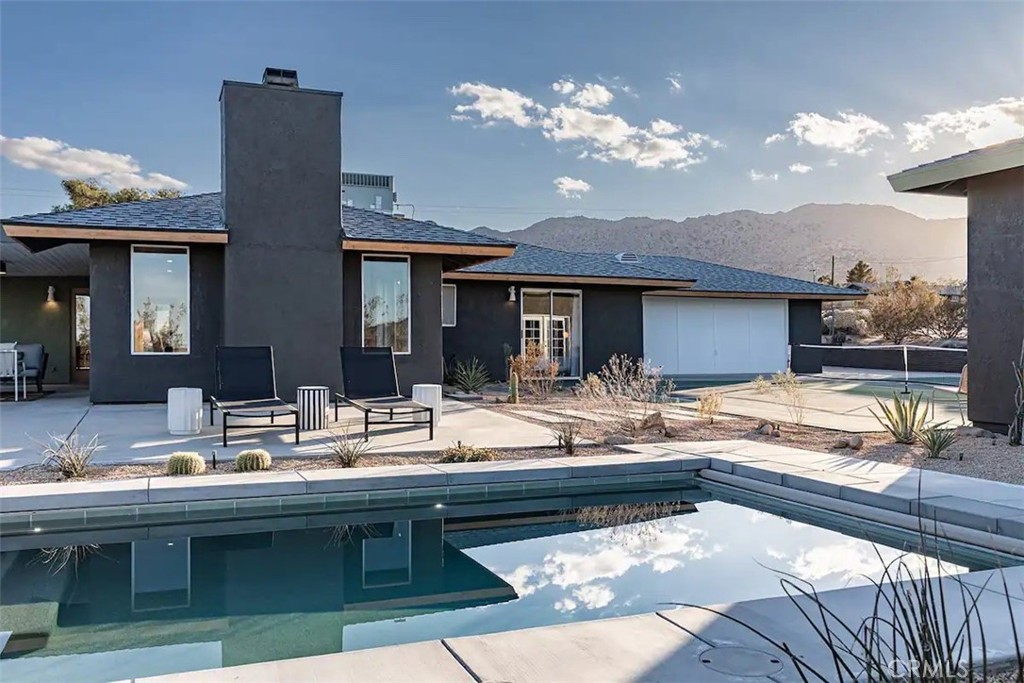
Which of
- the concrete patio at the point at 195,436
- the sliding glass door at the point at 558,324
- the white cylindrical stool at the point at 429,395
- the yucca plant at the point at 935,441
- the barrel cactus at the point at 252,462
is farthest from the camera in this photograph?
the sliding glass door at the point at 558,324

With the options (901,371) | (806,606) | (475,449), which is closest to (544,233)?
(901,371)

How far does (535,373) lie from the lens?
629 inches

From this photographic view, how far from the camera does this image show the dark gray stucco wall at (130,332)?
475 inches

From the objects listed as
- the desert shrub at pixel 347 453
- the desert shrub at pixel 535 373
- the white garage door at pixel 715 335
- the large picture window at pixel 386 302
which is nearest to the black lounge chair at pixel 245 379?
the desert shrub at pixel 347 453

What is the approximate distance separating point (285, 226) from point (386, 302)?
2.26m

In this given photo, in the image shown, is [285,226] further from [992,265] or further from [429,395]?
[992,265]

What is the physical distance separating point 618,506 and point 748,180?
1593 inches

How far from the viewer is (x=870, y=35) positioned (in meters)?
15.6

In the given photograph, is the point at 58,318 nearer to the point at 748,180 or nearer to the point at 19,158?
the point at 19,158

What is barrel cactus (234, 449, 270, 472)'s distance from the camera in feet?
22.7

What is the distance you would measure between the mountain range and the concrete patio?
2028 inches

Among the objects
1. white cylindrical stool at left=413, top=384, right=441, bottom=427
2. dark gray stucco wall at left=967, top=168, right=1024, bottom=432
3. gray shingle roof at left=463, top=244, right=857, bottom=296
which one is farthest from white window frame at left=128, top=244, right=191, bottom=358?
dark gray stucco wall at left=967, top=168, right=1024, bottom=432

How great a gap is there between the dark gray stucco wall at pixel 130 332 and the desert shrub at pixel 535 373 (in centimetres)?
559

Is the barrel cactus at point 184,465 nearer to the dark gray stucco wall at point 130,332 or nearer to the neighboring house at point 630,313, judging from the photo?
the dark gray stucco wall at point 130,332
